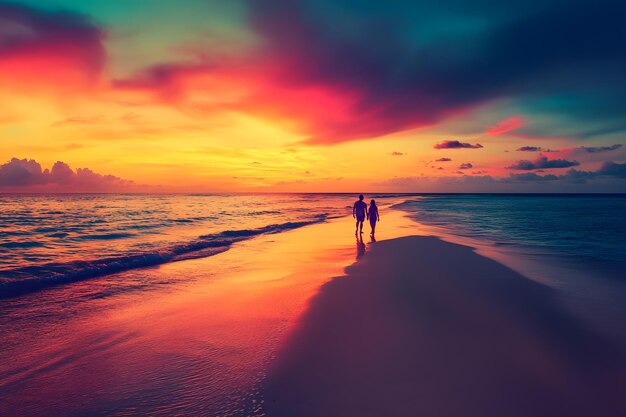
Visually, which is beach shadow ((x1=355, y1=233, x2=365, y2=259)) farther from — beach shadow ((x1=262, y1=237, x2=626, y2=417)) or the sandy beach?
beach shadow ((x1=262, y1=237, x2=626, y2=417))

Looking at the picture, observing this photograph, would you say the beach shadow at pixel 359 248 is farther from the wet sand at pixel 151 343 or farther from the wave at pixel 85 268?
the wave at pixel 85 268

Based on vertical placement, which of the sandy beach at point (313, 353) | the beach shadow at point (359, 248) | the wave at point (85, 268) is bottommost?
the wave at point (85, 268)

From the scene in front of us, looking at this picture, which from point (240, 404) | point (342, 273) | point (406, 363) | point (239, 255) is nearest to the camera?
→ point (240, 404)

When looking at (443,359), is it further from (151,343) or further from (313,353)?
(151,343)

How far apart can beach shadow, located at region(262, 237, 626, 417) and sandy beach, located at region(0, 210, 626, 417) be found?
2 cm

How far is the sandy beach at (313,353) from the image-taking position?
3859 mm

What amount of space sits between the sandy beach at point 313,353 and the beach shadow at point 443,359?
0.08ft

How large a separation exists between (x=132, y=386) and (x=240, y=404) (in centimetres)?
157

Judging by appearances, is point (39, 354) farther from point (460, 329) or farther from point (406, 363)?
point (460, 329)

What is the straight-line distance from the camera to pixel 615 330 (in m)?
5.99

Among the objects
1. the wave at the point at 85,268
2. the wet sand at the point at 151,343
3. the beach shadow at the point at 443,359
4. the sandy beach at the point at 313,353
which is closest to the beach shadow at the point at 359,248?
the wet sand at the point at 151,343

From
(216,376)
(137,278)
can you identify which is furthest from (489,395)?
(137,278)

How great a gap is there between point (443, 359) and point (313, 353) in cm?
190

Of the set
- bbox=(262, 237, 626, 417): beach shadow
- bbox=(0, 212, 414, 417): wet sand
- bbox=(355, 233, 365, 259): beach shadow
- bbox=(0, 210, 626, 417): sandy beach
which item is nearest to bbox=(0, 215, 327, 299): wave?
bbox=(0, 212, 414, 417): wet sand
